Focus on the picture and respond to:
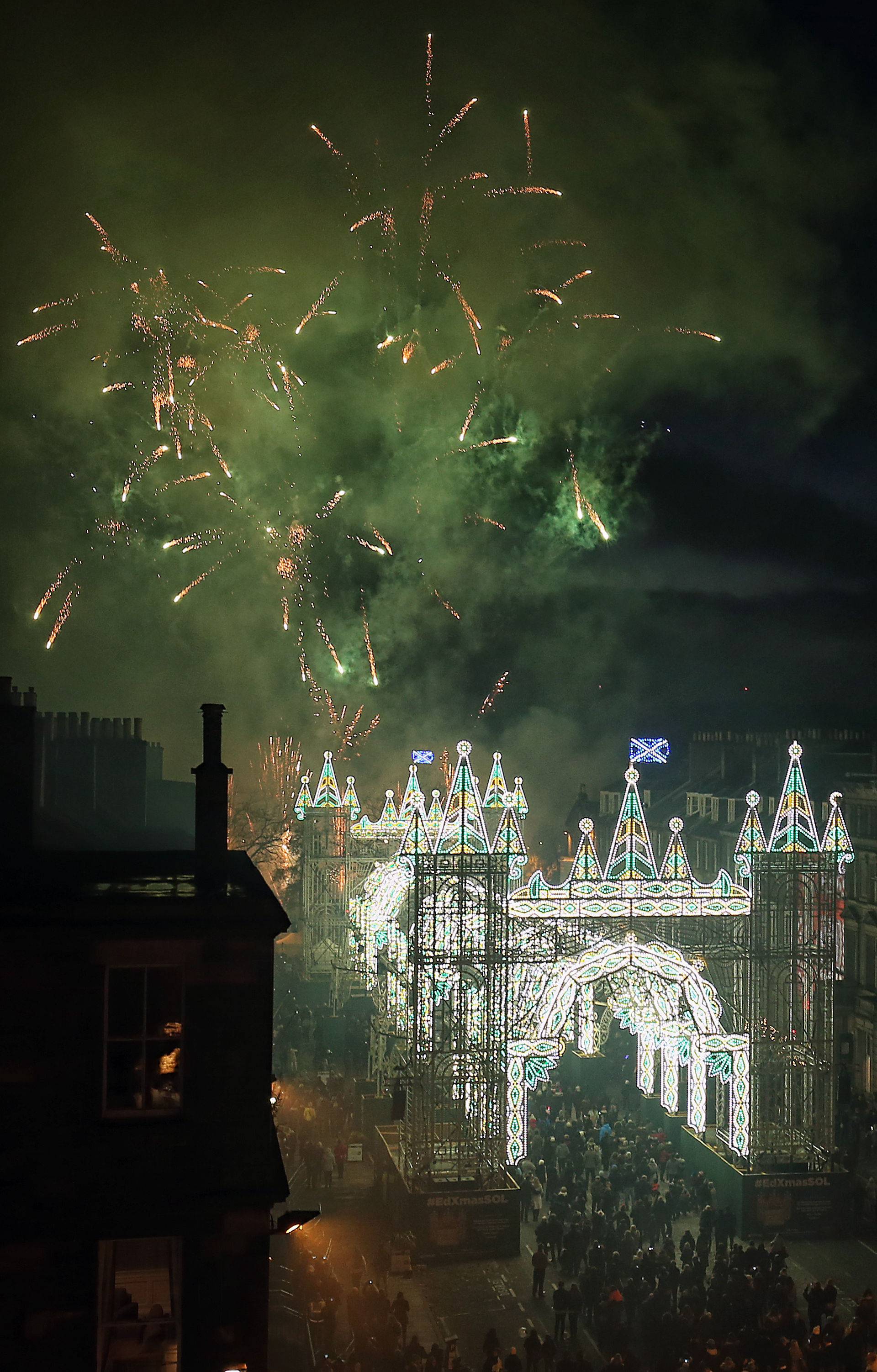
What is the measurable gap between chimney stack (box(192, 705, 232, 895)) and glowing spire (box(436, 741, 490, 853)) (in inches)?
535

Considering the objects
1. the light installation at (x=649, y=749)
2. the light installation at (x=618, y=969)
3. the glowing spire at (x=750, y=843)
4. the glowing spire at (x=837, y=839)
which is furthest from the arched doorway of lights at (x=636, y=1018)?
the light installation at (x=649, y=749)

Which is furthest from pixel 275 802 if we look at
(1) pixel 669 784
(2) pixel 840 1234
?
(2) pixel 840 1234

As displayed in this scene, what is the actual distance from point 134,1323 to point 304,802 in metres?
37.3

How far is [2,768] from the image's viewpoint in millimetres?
17203

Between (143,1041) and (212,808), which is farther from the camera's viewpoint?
(212,808)

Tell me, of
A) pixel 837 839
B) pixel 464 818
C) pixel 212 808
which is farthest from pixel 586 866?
pixel 212 808

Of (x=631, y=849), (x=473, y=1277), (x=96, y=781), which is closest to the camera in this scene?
(x=473, y=1277)

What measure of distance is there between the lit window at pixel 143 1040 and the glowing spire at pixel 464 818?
15662 millimetres

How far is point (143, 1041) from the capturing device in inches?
541

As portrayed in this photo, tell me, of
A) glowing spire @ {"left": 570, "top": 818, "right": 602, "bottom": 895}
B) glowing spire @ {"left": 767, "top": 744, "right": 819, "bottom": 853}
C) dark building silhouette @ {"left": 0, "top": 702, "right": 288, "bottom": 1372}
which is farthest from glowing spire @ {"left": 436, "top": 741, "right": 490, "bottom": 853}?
dark building silhouette @ {"left": 0, "top": 702, "right": 288, "bottom": 1372}

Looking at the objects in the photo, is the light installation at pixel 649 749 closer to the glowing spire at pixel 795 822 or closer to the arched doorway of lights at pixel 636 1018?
the glowing spire at pixel 795 822

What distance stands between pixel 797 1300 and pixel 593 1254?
4230 mm

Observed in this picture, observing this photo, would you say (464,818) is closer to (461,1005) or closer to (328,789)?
(461,1005)

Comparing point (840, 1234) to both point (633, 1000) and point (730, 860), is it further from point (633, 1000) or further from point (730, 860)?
point (730, 860)
